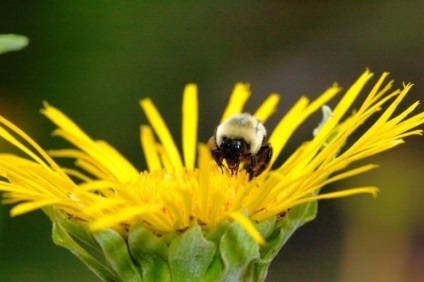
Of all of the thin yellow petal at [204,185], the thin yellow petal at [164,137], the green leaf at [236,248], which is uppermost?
the thin yellow petal at [164,137]

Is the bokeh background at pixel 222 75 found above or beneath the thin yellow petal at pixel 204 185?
above

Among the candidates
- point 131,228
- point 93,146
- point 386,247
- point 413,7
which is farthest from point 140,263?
point 413,7

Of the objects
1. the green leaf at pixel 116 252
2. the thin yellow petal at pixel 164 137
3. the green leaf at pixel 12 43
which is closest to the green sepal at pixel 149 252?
the green leaf at pixel 116 252

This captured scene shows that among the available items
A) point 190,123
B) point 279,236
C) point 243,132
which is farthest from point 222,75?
point 279,236

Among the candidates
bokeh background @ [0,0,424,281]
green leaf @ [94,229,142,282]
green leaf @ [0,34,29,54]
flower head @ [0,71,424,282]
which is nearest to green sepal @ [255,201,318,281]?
flower head @ [0,71,424,282]

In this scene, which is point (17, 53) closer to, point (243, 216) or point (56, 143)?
point (56, 143)

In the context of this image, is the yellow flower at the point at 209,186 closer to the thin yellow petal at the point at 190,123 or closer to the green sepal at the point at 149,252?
the green sepal at the point at 149,252

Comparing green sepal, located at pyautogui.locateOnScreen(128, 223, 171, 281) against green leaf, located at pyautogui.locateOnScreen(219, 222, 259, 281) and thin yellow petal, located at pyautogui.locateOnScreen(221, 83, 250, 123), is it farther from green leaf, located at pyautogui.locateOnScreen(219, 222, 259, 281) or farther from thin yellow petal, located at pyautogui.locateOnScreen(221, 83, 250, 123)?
thin yellow petal, located at pyautogui.locateOnScreen(221, 83, 250, 123)

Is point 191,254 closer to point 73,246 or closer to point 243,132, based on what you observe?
point 73,246
